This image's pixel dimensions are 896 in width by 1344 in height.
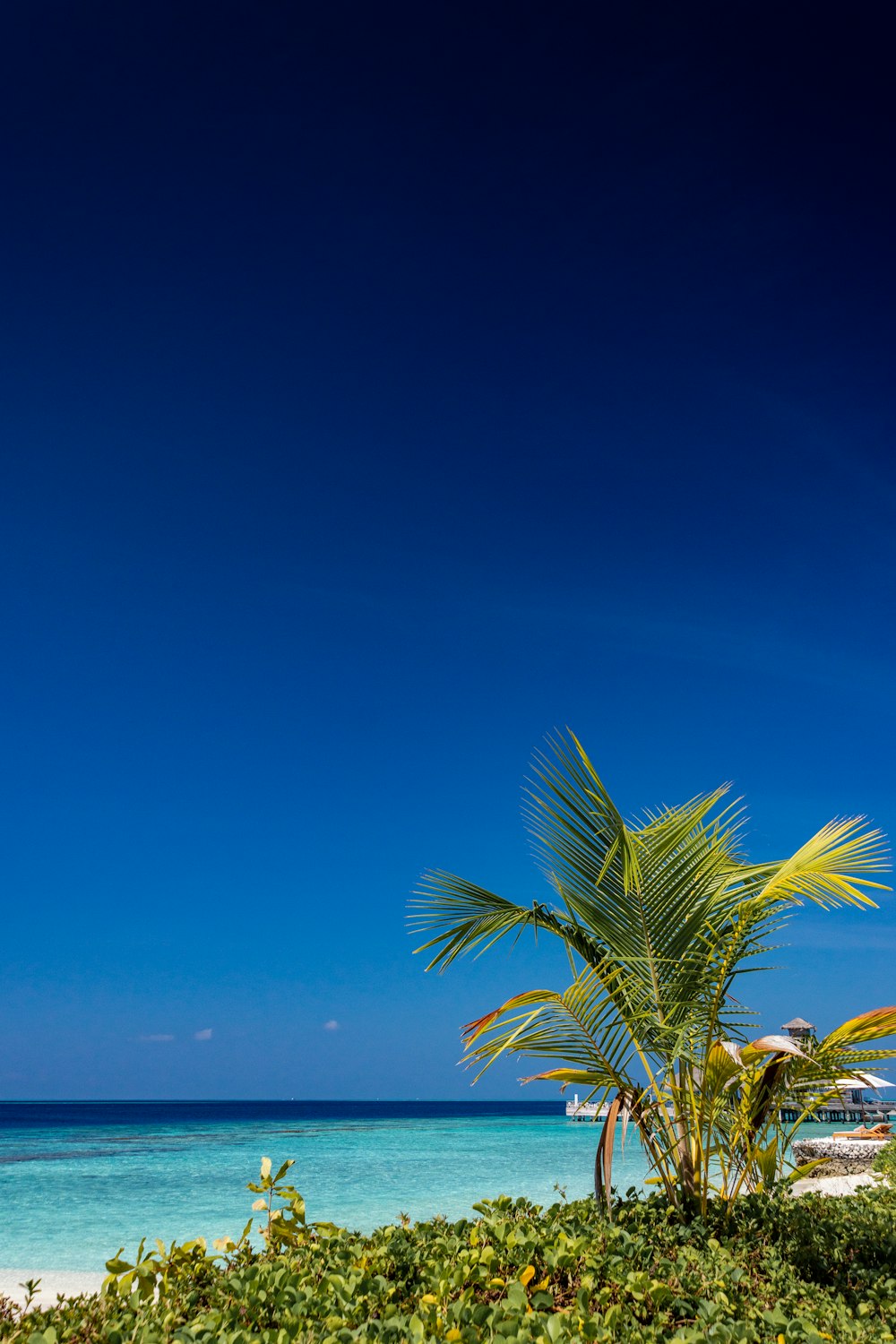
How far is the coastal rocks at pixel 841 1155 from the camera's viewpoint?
11.2 meters

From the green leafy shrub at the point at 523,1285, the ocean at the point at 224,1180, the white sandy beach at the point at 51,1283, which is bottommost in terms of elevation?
the ocean at the point at 224,1180

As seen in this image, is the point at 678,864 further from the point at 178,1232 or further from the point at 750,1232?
the point at 178,1232

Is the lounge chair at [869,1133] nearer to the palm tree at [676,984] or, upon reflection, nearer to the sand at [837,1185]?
the sand at [837,1185]

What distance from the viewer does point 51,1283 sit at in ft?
22.8

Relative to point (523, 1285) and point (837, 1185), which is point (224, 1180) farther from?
point (523, 1285)

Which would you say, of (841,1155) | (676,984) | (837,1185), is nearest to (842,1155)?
(841,1155)

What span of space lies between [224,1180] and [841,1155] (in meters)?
12.0

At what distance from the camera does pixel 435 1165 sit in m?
20.9

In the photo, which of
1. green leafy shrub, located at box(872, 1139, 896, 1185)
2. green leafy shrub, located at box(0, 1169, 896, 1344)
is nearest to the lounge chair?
green leafy shrub, located at box(872, 1139, 896, 1185)

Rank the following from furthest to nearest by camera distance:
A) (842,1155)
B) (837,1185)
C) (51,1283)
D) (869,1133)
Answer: (869,1133) < (842,1155) < (837,1185) < (51,1283)

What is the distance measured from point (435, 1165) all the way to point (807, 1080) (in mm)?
19333

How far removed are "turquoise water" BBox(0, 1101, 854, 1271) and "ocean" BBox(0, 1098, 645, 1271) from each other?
0.03 m

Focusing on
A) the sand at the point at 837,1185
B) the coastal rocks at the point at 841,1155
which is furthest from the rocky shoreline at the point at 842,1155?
the sand at the point at 837,1185

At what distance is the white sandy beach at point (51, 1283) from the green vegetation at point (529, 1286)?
3.82 meters
